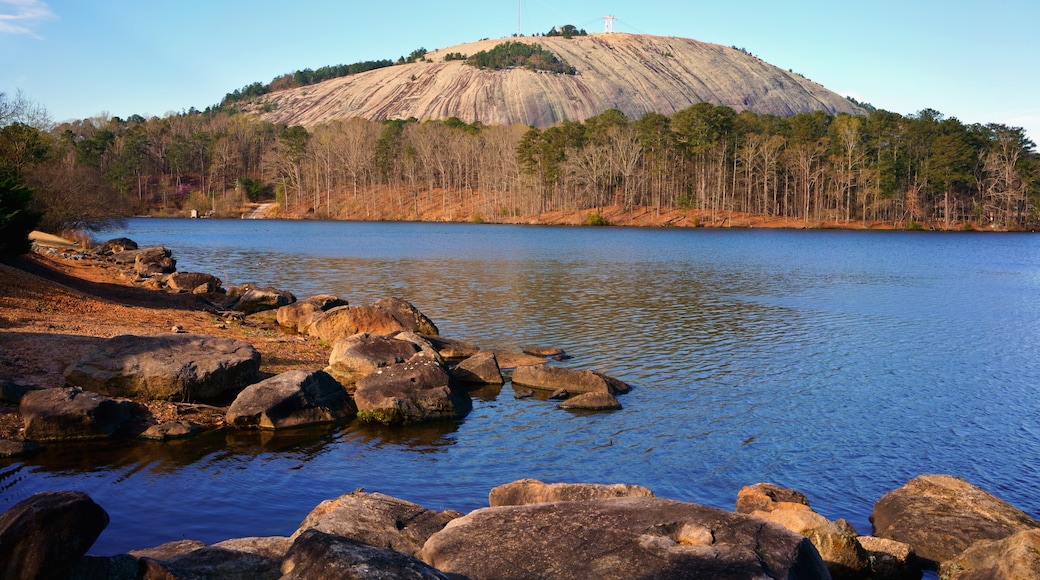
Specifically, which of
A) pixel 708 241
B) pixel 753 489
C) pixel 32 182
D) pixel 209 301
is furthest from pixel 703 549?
pixel 708 241

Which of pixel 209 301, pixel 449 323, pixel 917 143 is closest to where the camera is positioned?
pixel 449 323

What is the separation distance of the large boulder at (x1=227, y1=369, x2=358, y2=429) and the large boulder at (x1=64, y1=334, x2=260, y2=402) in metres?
0.92

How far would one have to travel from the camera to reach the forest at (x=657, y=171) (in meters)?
111

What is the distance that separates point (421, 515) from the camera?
983 cm

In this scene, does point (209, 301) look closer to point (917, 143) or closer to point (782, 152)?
point (782, 152)

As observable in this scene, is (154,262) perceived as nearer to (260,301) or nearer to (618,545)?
(260,301)

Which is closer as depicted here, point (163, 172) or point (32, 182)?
point (32, 182)

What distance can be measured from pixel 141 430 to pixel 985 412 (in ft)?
62.9

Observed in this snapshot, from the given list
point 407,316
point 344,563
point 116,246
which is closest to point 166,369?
point 407,316

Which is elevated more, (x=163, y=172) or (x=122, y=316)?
(x=163, y=172)

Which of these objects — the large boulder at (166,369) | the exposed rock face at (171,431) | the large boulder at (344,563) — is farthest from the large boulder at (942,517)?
the large boulder at (166,369)

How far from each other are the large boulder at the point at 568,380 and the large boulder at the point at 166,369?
6.93 meters

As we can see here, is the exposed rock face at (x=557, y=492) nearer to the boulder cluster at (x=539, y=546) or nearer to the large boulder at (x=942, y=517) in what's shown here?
the boulder cluster at (x=539, y=546)

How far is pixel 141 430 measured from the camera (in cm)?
1486
